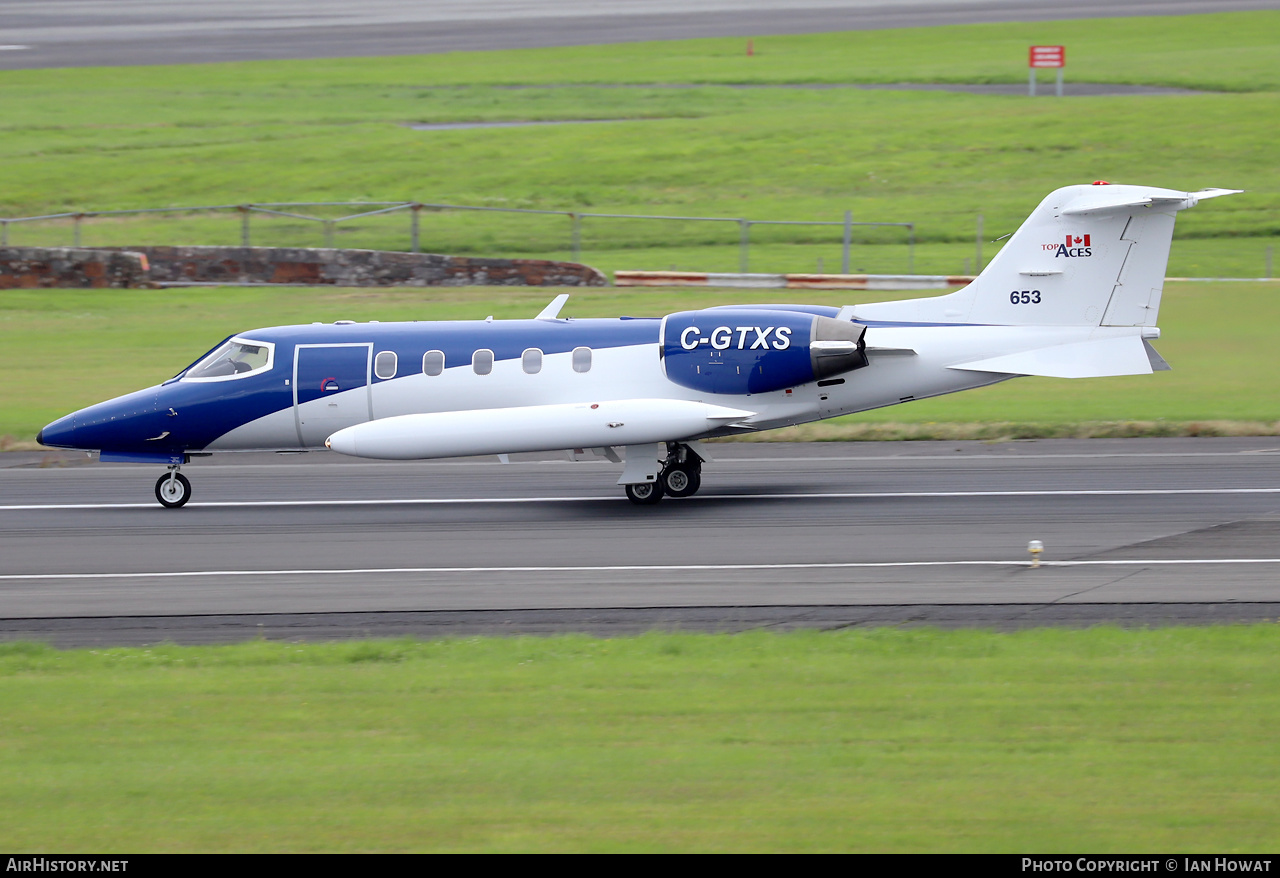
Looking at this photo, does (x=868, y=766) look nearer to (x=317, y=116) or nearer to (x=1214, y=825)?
(x=1214, y=825)

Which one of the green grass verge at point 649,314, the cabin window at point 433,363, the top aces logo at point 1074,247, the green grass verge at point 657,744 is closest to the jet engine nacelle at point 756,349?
the top aces logo at point 1074,247

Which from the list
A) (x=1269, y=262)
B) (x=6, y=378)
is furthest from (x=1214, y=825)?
(x=1269, y=262)

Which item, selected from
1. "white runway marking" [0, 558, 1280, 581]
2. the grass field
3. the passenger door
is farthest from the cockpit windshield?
the grass field

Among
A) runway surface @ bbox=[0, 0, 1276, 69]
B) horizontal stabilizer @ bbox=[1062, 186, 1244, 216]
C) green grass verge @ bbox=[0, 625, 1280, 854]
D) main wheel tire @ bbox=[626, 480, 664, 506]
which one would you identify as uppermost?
runway surface @ bbox=[0, 0, 1276, 69]

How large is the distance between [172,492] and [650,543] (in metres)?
7.53

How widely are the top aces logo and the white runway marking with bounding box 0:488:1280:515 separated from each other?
3.26 meters

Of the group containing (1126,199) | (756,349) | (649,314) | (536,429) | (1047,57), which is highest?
(1047,57)

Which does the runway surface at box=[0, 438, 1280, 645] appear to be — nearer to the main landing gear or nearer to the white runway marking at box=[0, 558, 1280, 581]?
the white runway marking at box=[0, 558, 1280, 581]

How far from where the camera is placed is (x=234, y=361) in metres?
20.2

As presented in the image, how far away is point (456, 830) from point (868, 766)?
8.95 feet

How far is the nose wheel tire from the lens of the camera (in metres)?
19.9

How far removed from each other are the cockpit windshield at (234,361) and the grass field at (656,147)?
2472 cm

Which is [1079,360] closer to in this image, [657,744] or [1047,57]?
[657,744]

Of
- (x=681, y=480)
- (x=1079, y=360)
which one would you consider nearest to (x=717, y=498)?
(x=681, y=480)
